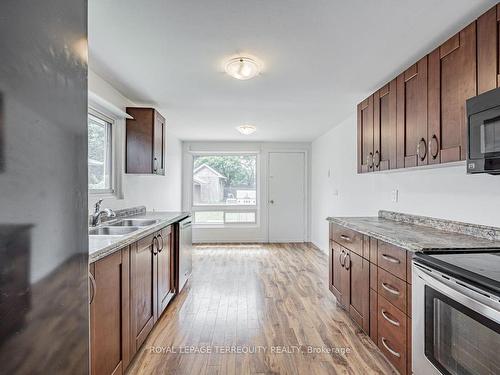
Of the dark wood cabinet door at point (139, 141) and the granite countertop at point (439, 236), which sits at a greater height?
the dark wood cabinet door at point (139, 141)

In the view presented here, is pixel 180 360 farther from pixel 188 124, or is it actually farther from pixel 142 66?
pixel 188 124

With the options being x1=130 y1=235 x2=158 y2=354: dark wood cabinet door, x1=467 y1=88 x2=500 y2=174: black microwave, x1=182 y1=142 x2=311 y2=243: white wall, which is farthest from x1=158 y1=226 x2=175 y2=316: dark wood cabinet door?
x1=182 y1=142 x2=311 y2=243: white wall

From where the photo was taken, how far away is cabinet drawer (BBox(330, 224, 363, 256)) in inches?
95.1

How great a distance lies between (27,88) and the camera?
59 cm

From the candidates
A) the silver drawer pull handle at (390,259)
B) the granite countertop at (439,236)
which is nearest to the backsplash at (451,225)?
the granite countertop at (439,236)

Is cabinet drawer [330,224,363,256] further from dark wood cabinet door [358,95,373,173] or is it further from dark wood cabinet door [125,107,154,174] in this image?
dark wood cabinet door [125,107,154,174]

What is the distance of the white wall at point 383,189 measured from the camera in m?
2.02

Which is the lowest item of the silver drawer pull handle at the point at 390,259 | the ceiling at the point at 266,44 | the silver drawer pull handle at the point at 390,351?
the silver drawer pull handle at the point at 390,351

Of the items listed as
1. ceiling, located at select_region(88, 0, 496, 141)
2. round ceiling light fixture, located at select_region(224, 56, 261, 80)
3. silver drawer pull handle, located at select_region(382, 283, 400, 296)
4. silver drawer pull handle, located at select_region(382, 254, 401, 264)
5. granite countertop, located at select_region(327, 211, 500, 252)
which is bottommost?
silver drawer pull handle, located at select_region(382, 283, 400, 296)

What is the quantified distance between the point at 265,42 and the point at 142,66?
3.47ft

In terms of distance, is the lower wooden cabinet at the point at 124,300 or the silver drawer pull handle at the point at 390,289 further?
the silver drawer pull handle at the point at 390,289

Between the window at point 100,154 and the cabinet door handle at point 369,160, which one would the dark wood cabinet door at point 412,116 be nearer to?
the cabinet door handle at point 369,160

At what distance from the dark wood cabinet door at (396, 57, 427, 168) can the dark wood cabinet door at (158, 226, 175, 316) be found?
2119mm

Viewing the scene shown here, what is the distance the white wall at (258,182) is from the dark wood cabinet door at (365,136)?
130 inches
